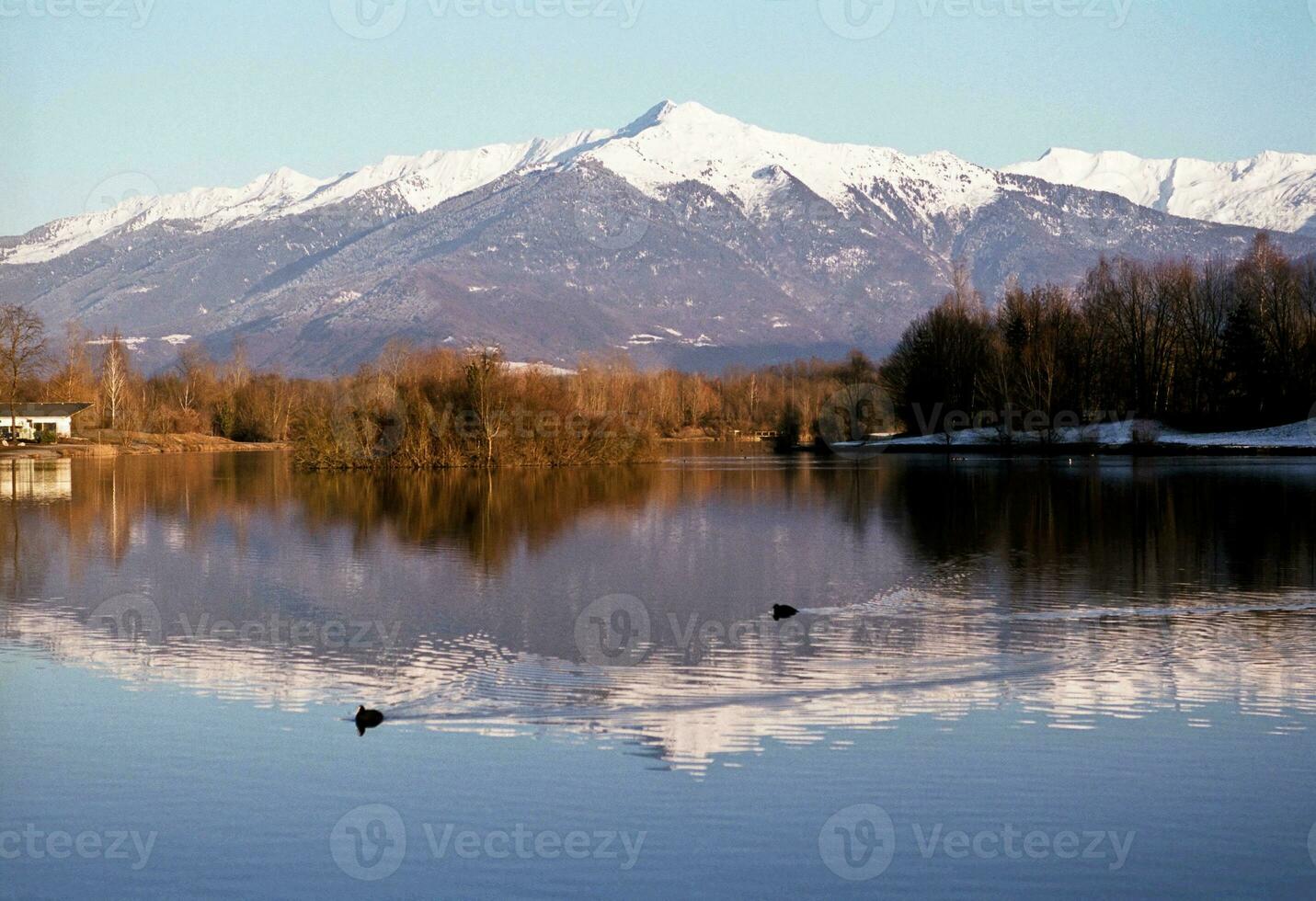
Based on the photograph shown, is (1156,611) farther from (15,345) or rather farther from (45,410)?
(45,410)

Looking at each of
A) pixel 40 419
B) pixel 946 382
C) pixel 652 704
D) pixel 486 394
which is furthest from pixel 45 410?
pixel 652 704

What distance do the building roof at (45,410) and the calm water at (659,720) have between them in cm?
7897

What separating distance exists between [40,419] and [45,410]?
1927mm

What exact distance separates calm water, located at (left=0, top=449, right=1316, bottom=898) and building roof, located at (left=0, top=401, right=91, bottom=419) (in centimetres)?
7897

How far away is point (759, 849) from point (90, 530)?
2490 cm

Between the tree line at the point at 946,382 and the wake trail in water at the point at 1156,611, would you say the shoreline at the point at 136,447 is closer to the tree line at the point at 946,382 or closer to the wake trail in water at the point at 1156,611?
the tree line at the point at 946,382

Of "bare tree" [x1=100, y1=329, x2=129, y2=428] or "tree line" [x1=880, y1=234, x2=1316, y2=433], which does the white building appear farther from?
"tree line" [x1=880, y1=234, x2=1316, y2=433]

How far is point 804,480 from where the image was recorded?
5194 cm

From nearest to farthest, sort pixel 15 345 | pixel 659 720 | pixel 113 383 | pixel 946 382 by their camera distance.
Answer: pixel 659 720 → pixel 946 382 → pixel 15 345 → pixel 113 383

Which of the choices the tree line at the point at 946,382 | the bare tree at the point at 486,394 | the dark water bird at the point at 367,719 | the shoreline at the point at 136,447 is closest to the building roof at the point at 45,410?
the tree line at the point at 946,382

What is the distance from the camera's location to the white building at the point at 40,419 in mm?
95500

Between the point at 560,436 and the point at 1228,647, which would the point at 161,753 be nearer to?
the point at 1228,647

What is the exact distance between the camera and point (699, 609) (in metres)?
18.0

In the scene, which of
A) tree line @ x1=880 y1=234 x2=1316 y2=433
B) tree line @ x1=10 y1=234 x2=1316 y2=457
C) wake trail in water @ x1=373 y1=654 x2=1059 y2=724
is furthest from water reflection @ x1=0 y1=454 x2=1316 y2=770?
tree line @ x1=880 y1=234 x2=1316 y2=433
